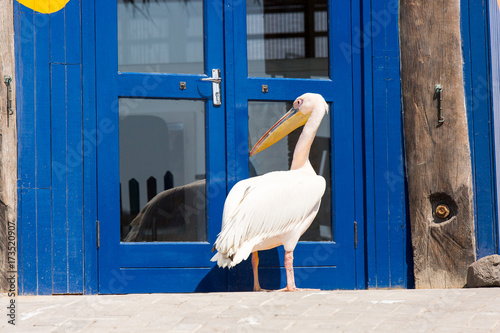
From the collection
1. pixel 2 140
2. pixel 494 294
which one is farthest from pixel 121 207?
pixel 494 294

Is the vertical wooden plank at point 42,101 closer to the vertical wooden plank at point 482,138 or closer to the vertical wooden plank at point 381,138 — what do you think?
the vertical wooden plank at point 381,138

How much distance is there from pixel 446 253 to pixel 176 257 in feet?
6.63

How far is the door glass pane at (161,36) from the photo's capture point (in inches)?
223

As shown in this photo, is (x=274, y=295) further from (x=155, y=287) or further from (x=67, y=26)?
(x=67, y=26)

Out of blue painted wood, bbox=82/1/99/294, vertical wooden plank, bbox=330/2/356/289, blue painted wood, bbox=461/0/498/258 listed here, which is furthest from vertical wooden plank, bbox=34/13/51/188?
blue painted wood, bbox=461/0/498/258

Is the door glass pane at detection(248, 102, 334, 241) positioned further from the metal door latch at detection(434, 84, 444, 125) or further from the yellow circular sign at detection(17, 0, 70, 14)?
the yellow circular sign at detection(17, 0, 70, 14)

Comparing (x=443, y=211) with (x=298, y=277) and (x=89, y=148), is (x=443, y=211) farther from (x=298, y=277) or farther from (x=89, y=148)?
(x=89, y=148)

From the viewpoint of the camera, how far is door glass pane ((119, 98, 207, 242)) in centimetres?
561

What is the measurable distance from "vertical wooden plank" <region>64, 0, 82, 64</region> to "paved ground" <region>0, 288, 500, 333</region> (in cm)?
172

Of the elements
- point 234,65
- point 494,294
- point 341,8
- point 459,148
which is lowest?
point 494,294

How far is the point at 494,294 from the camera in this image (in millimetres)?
4922

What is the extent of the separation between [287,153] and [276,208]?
755mm

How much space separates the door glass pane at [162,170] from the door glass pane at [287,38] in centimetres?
61

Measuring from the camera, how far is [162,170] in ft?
18.6
